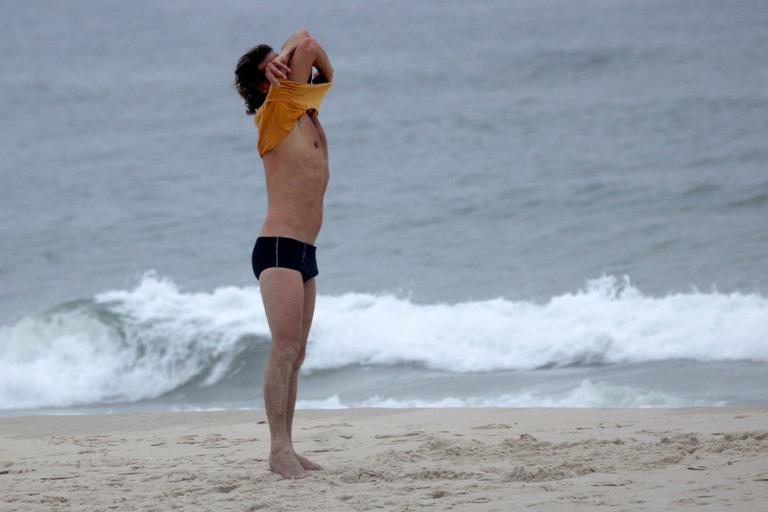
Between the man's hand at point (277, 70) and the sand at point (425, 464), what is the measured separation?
5.75 ft

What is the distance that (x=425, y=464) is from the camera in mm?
Result: 5066

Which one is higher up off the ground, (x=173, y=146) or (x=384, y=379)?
(x=173, y=146)

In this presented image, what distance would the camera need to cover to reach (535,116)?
66.6 feet

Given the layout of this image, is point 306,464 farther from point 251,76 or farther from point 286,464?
point 251,76

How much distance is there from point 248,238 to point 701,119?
7.91 meters

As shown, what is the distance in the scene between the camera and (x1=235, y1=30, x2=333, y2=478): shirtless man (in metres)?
4.91

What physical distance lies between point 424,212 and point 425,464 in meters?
11.4

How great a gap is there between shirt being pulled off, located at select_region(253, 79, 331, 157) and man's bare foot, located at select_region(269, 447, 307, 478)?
135 cm

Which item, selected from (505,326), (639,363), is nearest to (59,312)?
(505,326)

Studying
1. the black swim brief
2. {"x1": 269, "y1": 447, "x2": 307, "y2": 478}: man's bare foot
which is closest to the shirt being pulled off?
the black swim brief

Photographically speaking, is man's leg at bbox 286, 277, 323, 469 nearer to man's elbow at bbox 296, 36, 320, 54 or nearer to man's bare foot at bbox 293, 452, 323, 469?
man's bare foot at bbox 293, 452, 323, 469

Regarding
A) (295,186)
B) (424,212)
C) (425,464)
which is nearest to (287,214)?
(295,186)

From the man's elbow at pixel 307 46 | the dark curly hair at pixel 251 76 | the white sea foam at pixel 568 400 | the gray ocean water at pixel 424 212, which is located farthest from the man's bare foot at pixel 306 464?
the gray ocean water at pixel 424 212

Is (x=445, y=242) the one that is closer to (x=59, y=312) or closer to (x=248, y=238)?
(x=248, y=238)
